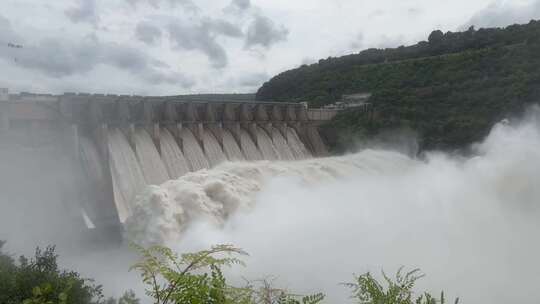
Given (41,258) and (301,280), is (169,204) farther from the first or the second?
(41,258)

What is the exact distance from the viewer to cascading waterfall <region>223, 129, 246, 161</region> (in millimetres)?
22812

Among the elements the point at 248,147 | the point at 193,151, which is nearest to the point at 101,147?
the point at 193,151

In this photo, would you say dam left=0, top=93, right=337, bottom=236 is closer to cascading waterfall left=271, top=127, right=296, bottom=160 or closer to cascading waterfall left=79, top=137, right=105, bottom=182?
cascading waterfall left=79, top=137, right=105, bottom=182

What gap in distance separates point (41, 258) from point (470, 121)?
29.2 metres

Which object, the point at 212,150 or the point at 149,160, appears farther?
the point at 212,150

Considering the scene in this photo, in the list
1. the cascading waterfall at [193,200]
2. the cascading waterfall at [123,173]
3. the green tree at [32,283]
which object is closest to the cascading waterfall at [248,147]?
the cascading waterfall at [193,200]

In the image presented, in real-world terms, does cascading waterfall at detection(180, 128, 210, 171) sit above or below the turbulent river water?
A: above

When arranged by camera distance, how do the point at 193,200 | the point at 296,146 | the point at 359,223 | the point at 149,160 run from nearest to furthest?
the point at 193,200 → the point at 359,223 → the point at 149,160 → the point at 296,146

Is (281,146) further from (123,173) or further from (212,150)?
(123,173)

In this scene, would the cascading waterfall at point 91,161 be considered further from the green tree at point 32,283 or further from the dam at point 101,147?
the green tree at point 32,283

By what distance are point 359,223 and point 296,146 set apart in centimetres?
1266

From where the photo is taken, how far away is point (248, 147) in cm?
2441

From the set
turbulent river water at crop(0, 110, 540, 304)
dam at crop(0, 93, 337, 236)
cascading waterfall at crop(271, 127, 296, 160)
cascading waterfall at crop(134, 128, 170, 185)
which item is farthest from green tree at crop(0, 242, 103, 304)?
cascading waterfall at crop(271, 127, 296, 160)

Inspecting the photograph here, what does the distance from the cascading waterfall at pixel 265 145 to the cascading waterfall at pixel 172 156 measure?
5.56 m
